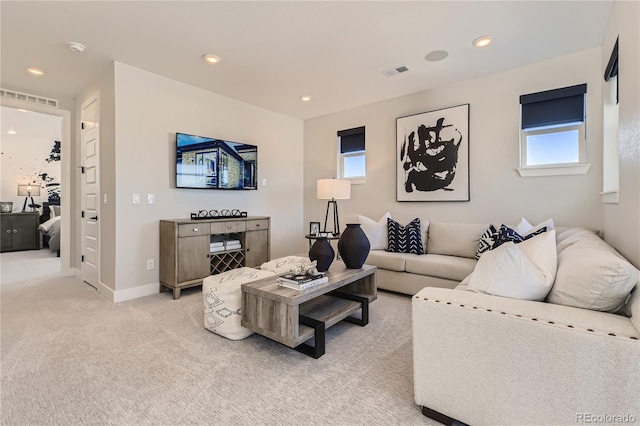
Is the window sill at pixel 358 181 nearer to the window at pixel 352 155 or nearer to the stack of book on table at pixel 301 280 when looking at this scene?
the window at pixel 352 155

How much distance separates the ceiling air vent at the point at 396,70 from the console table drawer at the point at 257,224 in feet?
8.06

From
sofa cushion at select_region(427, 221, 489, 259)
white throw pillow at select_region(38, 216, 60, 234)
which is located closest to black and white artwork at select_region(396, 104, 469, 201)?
sofa cushion at select_region(427, 221, 489, 259)

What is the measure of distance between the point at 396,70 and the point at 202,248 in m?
3.03

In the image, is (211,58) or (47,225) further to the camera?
(47,225)

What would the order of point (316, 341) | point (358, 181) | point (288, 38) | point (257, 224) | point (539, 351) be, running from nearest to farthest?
point (539, 351) < point (316, 341) < point (288, 38) < point (257, 224) < point (358, 181)

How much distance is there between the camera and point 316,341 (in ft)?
6.49

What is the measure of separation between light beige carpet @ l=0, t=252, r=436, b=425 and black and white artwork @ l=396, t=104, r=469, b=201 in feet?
5.86

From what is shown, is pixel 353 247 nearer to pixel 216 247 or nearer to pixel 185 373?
pixel 185 373

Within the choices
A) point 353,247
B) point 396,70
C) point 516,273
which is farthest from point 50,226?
point 516,273

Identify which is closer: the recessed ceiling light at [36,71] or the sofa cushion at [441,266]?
the sofa cushion at [441,266]

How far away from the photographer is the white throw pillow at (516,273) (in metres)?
1.34

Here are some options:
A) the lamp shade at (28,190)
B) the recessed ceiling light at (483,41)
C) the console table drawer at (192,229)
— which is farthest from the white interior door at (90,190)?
the lamp shade at (28,190)

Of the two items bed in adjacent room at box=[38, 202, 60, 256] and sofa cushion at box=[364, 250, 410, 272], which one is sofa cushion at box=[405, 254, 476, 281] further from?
bed in adjacent room at box=[38, 202, 60, 256]

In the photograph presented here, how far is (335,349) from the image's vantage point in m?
2.10
